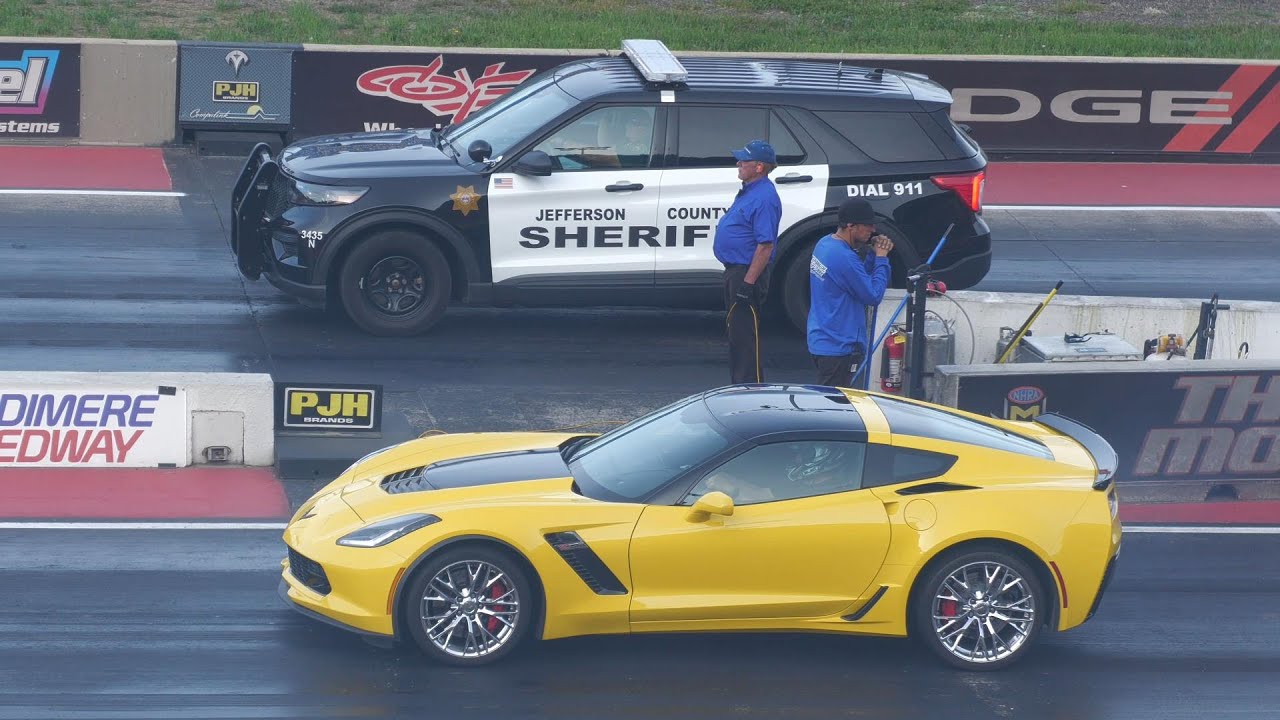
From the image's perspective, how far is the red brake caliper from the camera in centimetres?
767

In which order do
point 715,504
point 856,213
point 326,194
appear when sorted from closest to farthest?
point 715,504
point 856,213
point 326,194

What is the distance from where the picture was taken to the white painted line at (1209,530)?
33.1 ft

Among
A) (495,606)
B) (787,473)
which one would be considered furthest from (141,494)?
(787,473)

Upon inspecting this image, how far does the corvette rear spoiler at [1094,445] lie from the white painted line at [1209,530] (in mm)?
1402

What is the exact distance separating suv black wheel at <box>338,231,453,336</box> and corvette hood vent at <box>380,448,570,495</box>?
4339 mm

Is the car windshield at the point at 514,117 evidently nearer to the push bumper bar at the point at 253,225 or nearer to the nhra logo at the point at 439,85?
the push bumper bar at the point at 253,225

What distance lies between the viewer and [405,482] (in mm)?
8203

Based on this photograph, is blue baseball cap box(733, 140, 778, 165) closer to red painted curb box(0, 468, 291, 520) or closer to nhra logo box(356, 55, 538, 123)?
red painted curb box(0, 468, 291, 520)

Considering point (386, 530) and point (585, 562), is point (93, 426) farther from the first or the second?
point (585, 562)

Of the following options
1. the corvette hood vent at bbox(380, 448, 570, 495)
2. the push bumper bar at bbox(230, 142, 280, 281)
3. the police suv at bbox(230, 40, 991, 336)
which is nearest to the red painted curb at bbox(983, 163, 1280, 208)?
the police suv at bbox(230, 40, 991, 336)

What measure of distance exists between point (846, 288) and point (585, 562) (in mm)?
3469

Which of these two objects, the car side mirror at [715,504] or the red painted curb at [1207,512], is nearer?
the car side mirror at [715,504]

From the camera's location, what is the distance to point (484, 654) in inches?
304

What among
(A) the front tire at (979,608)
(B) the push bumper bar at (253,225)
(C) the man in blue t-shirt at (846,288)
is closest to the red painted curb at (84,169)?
(B) the push bumper bar at (253,225)
